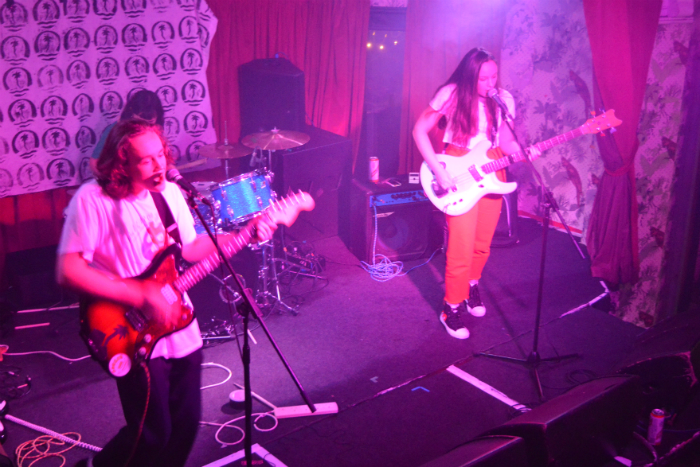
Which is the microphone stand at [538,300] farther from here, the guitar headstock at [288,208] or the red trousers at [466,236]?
the guitar headstock at [288,208]

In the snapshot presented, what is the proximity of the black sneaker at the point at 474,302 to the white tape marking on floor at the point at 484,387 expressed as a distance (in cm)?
72

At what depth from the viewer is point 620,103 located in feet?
12.8

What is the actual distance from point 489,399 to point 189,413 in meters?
1.74

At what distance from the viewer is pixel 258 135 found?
4168 mm

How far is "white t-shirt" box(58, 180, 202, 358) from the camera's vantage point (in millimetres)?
1881

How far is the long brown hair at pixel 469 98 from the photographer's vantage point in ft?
10.9

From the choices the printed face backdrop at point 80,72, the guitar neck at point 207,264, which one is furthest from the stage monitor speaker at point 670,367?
the printed face backdrop at point 80,72

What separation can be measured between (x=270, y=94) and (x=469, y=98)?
2.19m

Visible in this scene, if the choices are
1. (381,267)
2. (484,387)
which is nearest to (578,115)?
(381,267)

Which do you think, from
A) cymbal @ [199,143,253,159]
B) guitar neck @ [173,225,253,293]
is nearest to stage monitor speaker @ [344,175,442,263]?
cymbal @ [199,143,253,159]

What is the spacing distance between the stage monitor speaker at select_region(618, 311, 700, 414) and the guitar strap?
2.25 metres

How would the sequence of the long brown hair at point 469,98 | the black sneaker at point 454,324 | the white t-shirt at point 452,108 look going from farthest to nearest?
the black sneaker at point 454,324 < the white t-shirt at point 452,108 < the long brown hair at point 469,98

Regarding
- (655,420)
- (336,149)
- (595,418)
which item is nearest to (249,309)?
(595,418)

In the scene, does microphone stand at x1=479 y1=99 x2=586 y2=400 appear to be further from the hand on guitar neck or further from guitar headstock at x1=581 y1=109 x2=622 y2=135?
the hand on guitar neck
